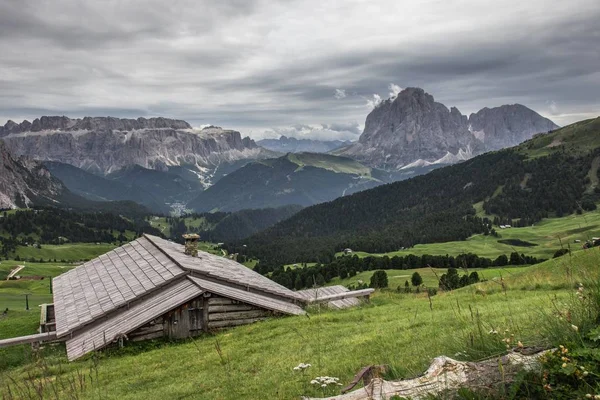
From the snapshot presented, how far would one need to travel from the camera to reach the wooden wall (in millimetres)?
23891

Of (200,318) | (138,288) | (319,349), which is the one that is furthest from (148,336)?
(319,349)

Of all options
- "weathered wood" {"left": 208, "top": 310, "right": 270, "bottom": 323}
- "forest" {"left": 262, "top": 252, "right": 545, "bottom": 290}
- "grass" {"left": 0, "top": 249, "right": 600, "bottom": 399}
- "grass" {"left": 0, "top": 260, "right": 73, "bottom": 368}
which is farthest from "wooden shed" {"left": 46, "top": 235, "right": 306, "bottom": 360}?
"forest" {"left": 262, "top": 252, "right": 545, "bottom": 290}

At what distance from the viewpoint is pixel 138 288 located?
92.9ft

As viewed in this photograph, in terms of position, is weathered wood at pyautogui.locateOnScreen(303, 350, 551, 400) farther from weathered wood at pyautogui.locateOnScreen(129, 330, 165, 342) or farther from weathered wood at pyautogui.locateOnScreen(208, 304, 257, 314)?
weathered wood at pyautogui.locateOnScreen(208, 304, 257, 314)

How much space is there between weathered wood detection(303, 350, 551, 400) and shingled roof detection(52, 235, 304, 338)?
794 inches

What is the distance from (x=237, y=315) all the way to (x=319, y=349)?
14.2m

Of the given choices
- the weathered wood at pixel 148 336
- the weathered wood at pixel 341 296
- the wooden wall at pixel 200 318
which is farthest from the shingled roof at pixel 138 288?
the weathered wood at pixel 341 296

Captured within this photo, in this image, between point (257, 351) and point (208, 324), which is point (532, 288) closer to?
point (257, 351)

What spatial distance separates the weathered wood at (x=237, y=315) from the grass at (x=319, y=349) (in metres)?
1.52

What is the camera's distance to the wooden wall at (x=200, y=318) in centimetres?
2389

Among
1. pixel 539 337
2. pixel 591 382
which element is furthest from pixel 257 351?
pixel 591 382

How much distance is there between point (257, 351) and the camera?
1664cm

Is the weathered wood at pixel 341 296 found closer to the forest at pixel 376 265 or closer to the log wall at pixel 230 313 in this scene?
the log wall at pixel 230 313

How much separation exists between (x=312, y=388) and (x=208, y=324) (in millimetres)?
17273
